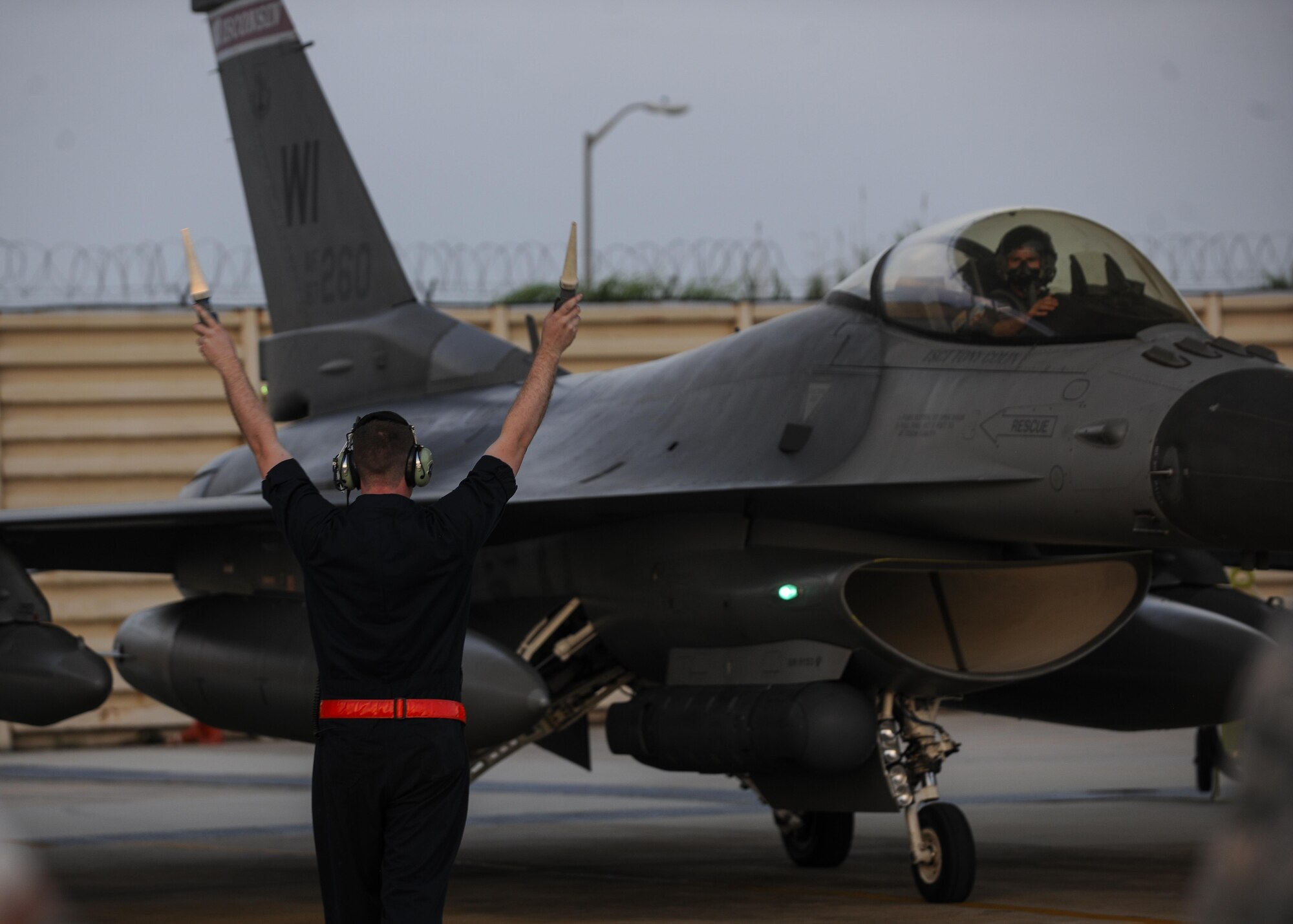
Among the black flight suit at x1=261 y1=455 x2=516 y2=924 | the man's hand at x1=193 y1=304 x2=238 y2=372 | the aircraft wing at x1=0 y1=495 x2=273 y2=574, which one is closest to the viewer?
the black flight suit at x1=261 y1=455 x2=516 y2=924

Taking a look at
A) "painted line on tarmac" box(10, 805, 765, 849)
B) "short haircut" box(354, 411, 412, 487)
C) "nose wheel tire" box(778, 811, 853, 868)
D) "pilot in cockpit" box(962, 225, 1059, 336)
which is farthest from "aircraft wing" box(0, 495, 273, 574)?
"short haircut" box(354, 411, 412, 487)

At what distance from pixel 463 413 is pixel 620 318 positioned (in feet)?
30.0

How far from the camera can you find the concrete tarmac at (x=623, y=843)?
6.80 m

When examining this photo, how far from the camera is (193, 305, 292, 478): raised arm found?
381 centimetres

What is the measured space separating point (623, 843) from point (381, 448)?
643cm

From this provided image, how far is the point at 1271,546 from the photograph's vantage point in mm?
5531

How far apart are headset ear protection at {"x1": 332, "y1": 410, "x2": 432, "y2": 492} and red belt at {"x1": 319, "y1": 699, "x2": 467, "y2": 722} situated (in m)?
0.49

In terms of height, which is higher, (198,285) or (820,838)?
(198,285)

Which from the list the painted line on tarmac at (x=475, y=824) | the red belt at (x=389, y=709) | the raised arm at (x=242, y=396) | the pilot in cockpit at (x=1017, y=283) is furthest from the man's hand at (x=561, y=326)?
the painted line on tarmac at (x=475, y=824)

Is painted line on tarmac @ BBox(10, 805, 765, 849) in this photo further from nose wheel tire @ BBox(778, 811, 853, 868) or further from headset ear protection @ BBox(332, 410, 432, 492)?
headset ear protection @ BBox(332, 410, 432, 492)

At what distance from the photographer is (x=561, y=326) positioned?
389cm

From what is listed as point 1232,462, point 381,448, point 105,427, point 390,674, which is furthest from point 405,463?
point 105,427

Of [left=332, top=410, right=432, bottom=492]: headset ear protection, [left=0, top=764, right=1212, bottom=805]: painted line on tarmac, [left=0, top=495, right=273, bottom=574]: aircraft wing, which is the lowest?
[left=0, top=764, right=1212, bottom=805]: painted line on tarmac

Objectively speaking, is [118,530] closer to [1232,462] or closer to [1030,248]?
[1030,248]
